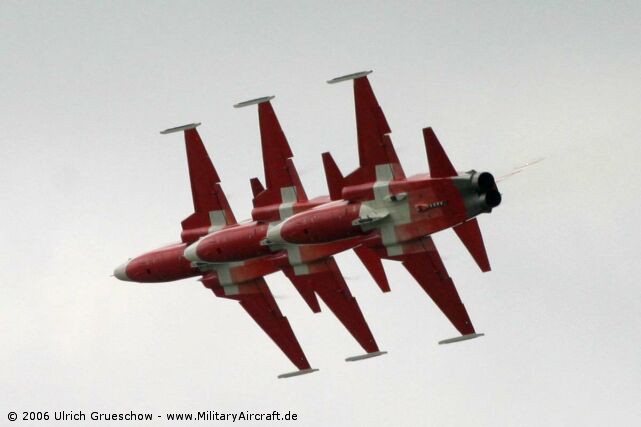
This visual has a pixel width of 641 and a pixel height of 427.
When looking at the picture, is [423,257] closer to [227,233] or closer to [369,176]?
[369,176]

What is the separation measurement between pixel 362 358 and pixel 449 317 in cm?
600

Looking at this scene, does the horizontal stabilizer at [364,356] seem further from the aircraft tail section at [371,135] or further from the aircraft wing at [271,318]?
the aircraft tail section at [371,135]

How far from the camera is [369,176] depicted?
94250 millimetres

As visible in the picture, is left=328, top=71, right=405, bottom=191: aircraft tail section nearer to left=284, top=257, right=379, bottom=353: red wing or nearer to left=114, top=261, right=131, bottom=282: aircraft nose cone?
left=284, top=257, right=379, bottom=353: red wing

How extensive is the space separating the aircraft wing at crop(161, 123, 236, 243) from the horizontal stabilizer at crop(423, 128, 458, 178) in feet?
51.7

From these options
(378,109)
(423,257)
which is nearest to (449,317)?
(423,257)

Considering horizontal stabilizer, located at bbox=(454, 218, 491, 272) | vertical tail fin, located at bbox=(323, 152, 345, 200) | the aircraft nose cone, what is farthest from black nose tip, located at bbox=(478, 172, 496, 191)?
the aircraft nose cone

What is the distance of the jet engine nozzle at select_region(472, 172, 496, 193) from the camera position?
91250 millimetres

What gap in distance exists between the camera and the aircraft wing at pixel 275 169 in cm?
10025

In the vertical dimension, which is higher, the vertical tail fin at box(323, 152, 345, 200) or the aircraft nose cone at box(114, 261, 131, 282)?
the vertical tail fin at box(323, 152, 345, 200)

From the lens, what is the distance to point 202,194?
10406 cm

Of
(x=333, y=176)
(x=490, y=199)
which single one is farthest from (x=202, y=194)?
(x=490, y=199)

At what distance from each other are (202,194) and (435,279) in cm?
1494

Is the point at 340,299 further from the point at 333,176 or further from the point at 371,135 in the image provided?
the point at 371,135
